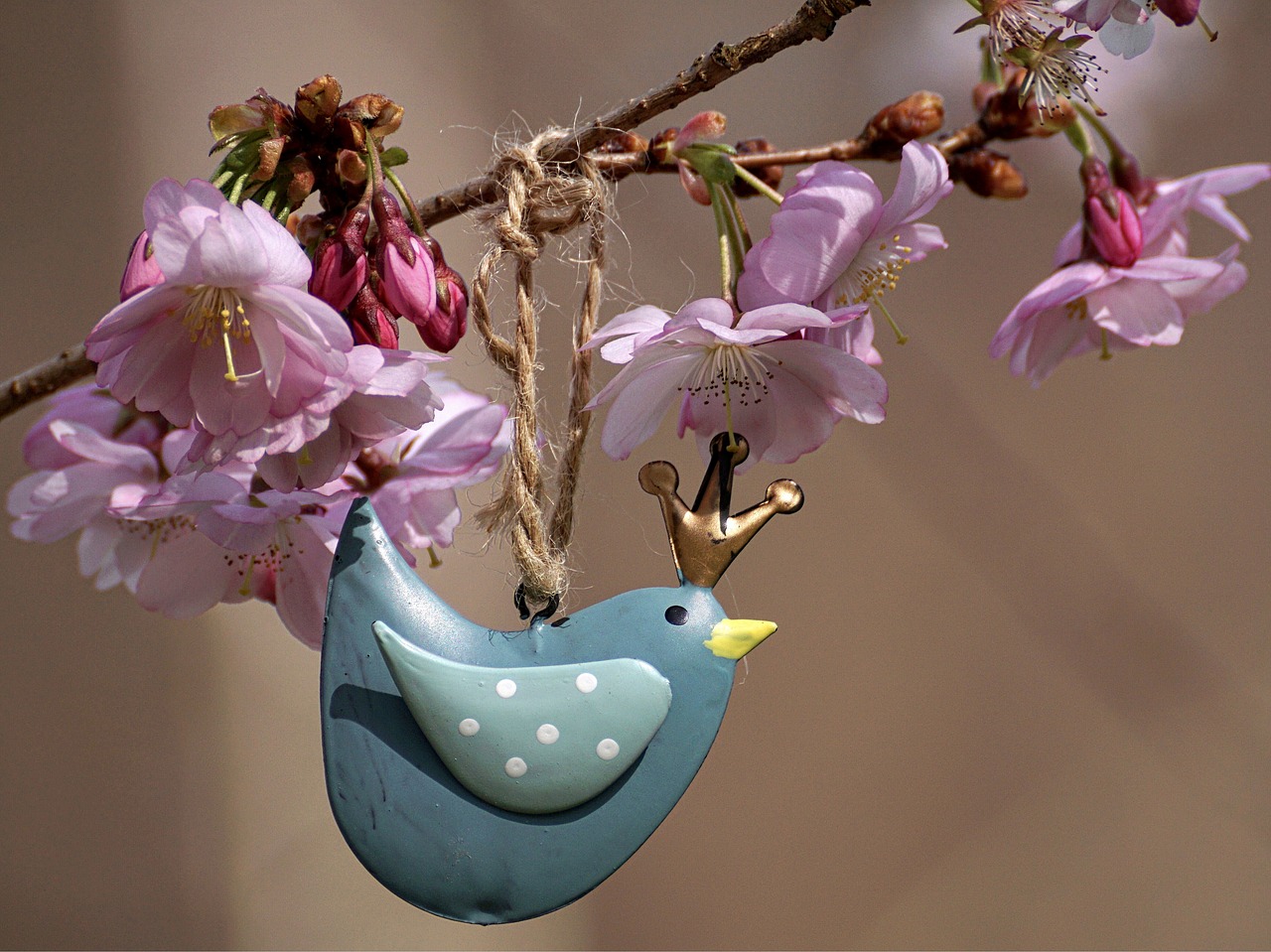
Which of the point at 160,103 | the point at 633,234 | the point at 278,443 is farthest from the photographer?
the point at 633,234

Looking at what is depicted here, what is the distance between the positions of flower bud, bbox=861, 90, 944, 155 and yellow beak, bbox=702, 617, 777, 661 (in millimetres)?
294

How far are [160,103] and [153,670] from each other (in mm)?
674

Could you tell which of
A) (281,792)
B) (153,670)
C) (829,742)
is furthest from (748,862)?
(153,670)

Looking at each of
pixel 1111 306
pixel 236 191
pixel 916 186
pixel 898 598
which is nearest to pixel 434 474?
pixel 236 191

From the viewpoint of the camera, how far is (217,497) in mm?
477

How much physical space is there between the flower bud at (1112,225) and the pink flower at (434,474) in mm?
358

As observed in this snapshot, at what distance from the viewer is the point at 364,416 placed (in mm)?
428

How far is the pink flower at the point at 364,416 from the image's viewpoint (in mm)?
402

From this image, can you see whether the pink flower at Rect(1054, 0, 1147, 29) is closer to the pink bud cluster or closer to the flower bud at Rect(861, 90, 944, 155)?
the flower bud at Rect(861, 90, 944, 155)

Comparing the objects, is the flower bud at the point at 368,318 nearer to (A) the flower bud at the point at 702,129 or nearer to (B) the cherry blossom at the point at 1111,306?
(A) the flower bud at the point at 702,129

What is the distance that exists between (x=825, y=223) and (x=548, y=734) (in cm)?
26

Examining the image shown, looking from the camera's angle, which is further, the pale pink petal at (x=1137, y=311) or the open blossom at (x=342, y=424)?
the pale pink petal at (x=1137, y=311)

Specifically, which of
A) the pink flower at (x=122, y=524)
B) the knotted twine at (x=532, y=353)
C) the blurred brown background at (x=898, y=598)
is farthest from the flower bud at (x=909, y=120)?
the blurred brown background at (x=898, y=598)

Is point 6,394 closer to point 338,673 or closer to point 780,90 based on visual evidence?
point 338,673
